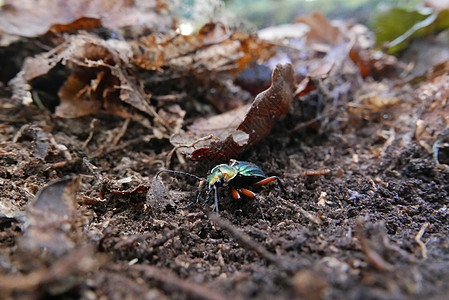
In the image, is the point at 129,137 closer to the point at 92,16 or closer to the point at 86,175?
the point at 86,175

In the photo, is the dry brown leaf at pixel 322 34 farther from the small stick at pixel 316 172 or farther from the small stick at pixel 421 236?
the small stick at pixel 421 236

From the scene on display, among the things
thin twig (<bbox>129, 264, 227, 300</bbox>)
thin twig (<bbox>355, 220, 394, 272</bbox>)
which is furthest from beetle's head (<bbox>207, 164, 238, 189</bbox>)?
thin twig (<bbox>355, 220, 394, 272</bbox>)

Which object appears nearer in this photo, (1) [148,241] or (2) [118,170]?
(1) [148,241]

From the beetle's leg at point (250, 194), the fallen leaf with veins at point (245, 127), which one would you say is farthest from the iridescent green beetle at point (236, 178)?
the fallen leaf with veins at point (245, 127)

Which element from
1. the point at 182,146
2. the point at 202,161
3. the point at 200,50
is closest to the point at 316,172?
the point at 202,161

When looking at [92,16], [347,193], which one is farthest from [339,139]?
[92,16]

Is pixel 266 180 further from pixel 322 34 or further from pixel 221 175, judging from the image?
pixel 322 34
